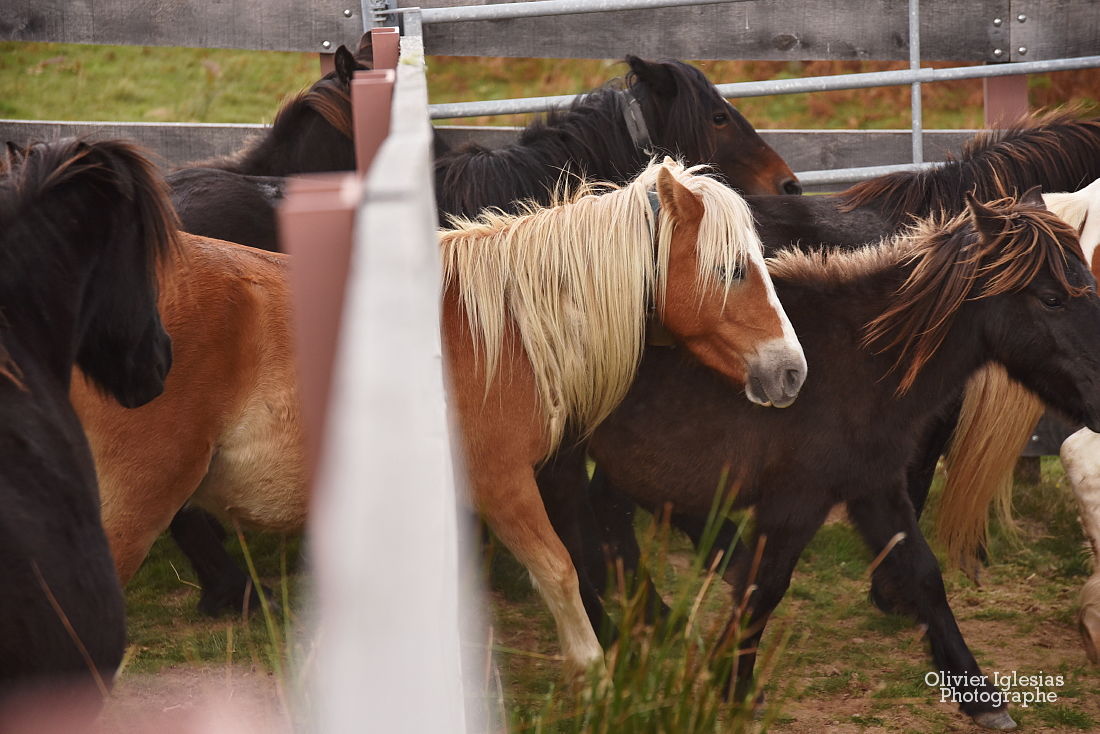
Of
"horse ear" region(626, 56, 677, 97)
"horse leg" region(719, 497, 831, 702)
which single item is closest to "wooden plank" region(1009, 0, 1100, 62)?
"horse ear" region(626, 56, 677, 97)

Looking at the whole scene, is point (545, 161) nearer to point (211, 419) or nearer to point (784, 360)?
point (784, 360)

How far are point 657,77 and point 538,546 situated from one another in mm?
2438

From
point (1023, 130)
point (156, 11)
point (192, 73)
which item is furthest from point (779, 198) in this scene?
point (192, 73)

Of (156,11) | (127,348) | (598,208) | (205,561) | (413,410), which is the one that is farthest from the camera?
(156,11)

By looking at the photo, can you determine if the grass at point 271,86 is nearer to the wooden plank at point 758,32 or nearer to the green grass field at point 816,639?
the wooden plank at point 758,32

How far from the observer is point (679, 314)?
336cm

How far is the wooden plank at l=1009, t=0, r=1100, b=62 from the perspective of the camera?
19.4 ft

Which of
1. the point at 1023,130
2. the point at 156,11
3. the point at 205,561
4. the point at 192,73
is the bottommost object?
the point at 205,561

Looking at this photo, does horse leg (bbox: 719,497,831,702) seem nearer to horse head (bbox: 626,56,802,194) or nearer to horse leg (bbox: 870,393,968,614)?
horse leg (bbox: 870,393,968,614)

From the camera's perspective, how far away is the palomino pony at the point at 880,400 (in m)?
3.47

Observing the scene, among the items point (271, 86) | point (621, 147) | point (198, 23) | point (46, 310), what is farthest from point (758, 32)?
point (271, 86)

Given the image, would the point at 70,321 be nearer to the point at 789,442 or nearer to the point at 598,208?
the point at 598,208

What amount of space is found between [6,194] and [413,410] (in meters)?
1.89

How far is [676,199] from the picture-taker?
3271 mm
